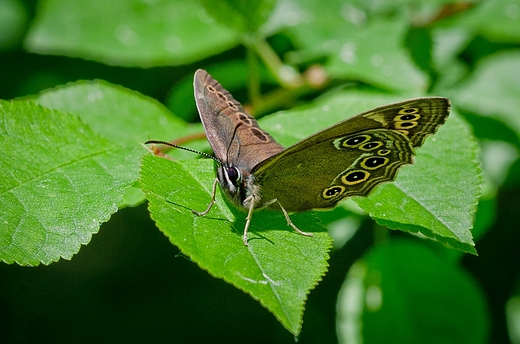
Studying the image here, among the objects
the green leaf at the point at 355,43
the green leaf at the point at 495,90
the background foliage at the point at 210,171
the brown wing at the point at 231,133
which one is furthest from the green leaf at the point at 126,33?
the green leaf at the point at 495,90

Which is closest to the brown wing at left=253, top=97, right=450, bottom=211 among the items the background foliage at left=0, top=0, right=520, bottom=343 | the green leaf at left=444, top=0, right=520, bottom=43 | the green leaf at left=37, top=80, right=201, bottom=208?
the background foliage at left=0, top=0, right=520, bottom=343

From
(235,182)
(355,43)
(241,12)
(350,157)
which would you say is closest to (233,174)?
(235,182)

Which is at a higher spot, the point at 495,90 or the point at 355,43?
the point at 355,43

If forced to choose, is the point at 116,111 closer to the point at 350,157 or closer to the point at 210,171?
the point at 210,171

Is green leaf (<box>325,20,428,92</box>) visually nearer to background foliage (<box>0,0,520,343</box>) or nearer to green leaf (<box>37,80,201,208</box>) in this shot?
background foliage (<box>0,0,520,343</box>)

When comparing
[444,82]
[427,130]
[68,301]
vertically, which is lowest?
[68,301]

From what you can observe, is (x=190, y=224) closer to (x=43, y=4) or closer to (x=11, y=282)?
(x=43, y=4)

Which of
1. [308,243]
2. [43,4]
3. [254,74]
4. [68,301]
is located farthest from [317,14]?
[68,301]
